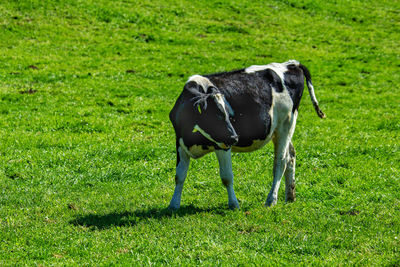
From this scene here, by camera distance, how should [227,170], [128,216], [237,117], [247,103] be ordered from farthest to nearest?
[247,103] < [237,117] < [227,170] < [128,216]

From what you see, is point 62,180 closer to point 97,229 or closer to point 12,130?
point 97,229

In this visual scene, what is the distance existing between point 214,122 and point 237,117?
0.97 metres

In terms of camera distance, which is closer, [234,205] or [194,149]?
[194,149]

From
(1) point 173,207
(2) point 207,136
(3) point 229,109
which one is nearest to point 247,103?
(3) point 229,109

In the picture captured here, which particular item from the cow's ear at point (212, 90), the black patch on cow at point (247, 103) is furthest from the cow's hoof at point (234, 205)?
the cow's ear at point (212, 90)

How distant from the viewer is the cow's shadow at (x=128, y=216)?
30.1 ft

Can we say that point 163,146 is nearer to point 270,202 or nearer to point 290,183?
point 290,183

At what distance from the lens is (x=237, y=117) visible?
32.6ft

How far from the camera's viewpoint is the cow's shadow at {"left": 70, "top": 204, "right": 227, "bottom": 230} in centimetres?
918

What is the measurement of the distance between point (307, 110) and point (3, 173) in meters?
13.7

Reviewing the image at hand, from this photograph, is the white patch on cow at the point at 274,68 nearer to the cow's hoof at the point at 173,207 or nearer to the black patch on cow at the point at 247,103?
the black patch on cow at the point at 247,103

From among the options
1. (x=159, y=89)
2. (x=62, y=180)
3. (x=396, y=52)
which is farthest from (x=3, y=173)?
(x=396, y=52)

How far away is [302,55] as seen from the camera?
1248 inches

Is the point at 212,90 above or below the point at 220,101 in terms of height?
above
